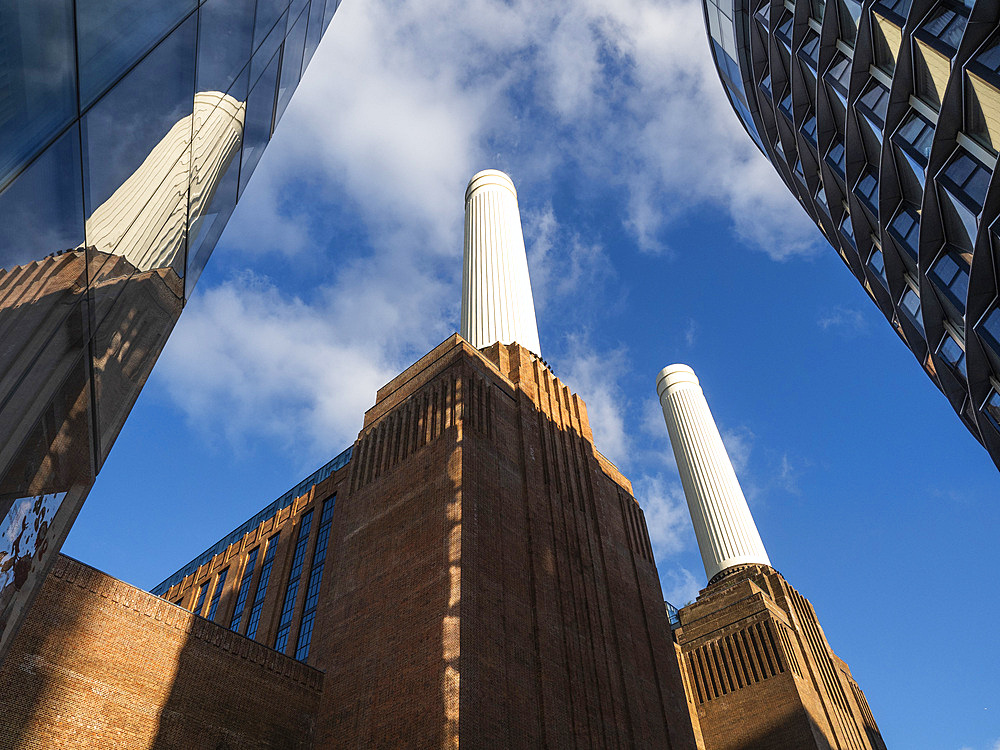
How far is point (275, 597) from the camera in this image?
3588 centimetres

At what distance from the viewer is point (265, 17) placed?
31.4 feet

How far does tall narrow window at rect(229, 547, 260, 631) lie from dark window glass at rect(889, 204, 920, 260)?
Result: 1423 inches

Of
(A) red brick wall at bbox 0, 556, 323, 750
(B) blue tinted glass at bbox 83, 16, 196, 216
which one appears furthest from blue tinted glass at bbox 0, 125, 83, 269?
(A) red brick wall at bbox 0, 556, 323, 750

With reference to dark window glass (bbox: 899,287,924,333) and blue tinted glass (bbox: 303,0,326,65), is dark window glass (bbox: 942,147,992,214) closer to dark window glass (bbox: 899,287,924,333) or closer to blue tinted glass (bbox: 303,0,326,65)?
dark window glass (bbox: 899,287,924,333)

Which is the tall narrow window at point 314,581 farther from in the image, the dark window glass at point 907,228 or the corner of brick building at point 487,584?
the dark window glass at point 907,228

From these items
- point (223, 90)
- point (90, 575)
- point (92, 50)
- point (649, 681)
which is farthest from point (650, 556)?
point (92, 50)

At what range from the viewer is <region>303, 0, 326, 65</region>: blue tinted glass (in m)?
14.0

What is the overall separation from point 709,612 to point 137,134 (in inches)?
2060

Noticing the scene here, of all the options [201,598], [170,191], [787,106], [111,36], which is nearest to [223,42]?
[170,191]

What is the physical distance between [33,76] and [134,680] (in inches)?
859

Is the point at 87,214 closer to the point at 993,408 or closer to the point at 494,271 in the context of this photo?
the point at 993,408

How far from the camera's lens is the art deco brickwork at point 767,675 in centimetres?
4275

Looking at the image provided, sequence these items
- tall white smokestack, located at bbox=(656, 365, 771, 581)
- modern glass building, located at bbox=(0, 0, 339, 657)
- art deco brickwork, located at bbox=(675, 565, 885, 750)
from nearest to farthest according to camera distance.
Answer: modern glass building, located at bbox=(0, 0, 339, 657), art deco brickwork, located at bbox=(675, 565, 885, 750), tall white smokestack, located at bbox=(656, 365, 771, 581)

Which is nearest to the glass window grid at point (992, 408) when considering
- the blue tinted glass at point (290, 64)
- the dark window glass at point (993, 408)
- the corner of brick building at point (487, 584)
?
the dark window glass at point (993, 408)
